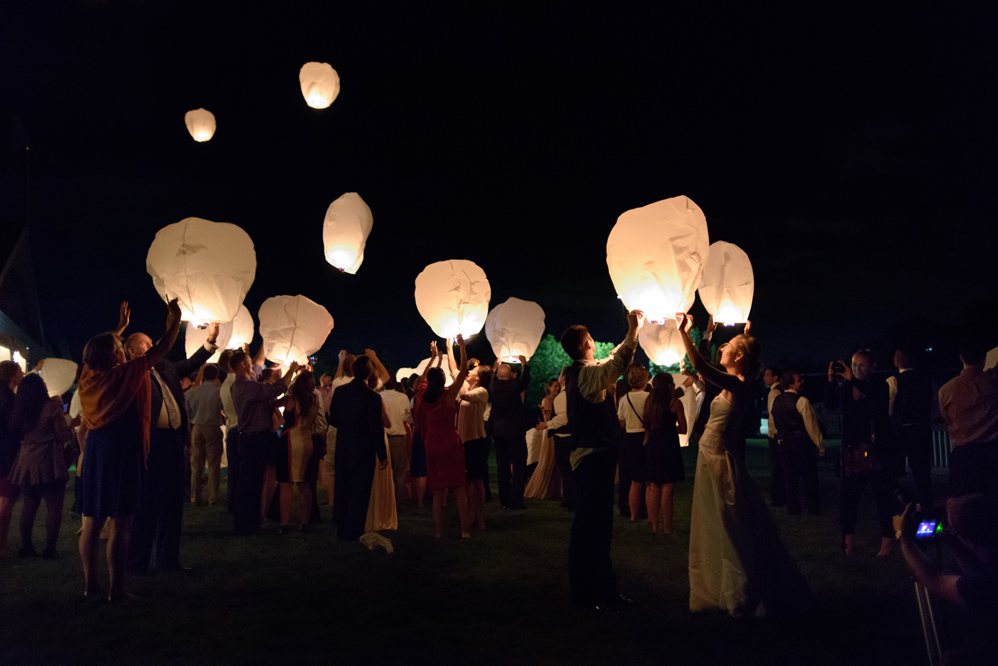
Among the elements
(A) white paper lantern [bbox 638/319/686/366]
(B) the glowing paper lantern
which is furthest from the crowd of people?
(B) the glowing paper lantern

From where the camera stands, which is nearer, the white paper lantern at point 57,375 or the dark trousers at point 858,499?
the dark trousers at point 858,499

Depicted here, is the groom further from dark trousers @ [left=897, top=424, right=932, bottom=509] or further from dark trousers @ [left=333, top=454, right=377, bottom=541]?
dark trousers @ [left=897, top=424, right=932, bottom=509]

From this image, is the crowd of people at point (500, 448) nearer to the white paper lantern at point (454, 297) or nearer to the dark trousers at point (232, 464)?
the dark trousers at point (232, 464)

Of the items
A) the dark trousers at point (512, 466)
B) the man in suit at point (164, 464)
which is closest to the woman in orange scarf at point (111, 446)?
the man in suit at point (164, 464)

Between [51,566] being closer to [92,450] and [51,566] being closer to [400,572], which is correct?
[92,450]

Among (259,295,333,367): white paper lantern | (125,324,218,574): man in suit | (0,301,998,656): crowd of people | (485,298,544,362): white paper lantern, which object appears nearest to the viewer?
(0,301,998,656): crowd of people

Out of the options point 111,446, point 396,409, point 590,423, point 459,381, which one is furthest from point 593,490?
point 396,409

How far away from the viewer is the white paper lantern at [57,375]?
9094mm

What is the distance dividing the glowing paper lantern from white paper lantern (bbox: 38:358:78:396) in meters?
3.44

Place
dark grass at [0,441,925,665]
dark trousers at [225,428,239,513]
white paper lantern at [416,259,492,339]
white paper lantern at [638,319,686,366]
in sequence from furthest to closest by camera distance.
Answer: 1. white paper lantern at [638,319,686,366]
2. dark trousers at [225,428,239,513]
3. white paper lantern at [416,259,492,339]
4. dark grass at [0,441,925,665]

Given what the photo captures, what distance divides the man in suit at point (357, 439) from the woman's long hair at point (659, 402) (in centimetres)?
316

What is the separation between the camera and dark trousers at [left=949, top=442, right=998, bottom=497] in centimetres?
559

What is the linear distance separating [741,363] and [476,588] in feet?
8.94

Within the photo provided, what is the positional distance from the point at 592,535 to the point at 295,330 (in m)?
5.79
